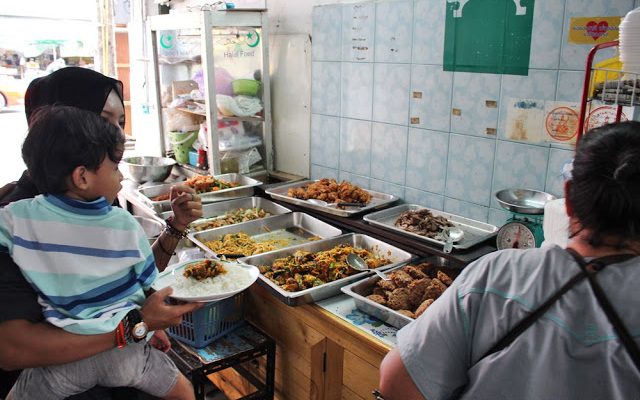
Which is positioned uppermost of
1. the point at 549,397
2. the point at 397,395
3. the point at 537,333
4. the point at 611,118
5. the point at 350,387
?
the point at 611,118

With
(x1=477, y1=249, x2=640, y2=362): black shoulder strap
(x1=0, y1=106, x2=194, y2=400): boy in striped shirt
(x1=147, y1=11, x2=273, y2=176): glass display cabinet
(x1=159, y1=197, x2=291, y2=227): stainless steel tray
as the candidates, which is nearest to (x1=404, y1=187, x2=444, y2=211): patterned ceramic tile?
(x1=159, y1=197, x2=291, y2=227): stainless steel tray

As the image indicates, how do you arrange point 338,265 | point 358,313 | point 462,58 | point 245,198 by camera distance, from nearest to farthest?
point 358,313 < point 338,265 < point 462,58 < point 245,198

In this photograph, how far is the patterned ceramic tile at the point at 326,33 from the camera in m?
3.12

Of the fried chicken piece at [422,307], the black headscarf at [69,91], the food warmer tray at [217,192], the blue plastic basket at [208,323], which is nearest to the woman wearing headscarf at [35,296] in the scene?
the black headscarf at [69,91]

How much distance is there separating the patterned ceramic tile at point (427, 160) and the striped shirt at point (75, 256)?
1724 millimetres

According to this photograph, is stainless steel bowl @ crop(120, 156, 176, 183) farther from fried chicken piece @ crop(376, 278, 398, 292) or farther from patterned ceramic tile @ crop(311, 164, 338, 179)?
fried chicken piece @ crop(376, 278, 398, 292)

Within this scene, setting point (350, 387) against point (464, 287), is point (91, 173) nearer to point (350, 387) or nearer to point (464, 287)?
point (464, 287)

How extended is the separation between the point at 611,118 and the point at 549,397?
148cm

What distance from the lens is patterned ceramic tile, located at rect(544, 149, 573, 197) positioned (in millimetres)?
2225

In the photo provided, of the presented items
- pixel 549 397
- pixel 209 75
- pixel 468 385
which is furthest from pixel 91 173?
pixel 209 75

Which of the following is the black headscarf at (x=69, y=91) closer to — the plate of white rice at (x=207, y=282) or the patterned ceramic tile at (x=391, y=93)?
the plate of white rice at (x=207, y=282)

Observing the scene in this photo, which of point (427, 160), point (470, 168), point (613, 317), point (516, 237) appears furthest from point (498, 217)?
point (613, 317)

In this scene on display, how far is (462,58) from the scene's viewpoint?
8.24 feet

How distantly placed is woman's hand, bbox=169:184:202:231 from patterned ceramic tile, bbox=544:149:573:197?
1.55 meters
